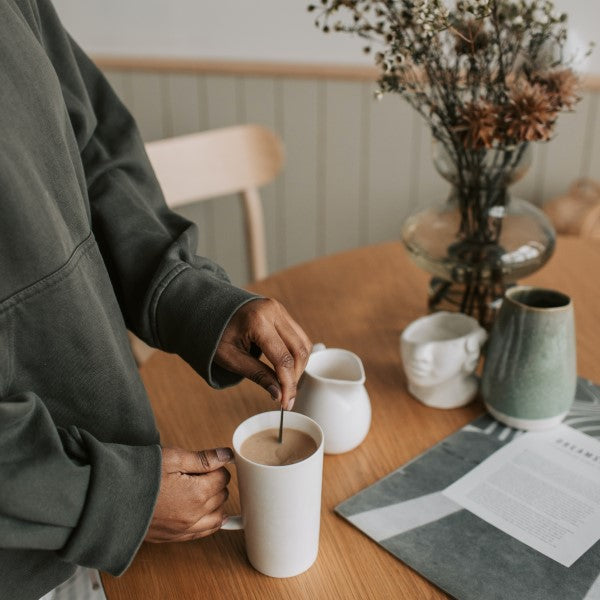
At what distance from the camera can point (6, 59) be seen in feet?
2.22

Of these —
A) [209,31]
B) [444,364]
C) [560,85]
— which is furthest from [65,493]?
[209,31]

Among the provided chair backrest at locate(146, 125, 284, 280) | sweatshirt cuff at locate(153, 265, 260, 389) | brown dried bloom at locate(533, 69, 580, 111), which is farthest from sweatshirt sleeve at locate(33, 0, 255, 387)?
chair backrest at locate(146, 125, 284, 280)

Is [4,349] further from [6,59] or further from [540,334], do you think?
[540,334]

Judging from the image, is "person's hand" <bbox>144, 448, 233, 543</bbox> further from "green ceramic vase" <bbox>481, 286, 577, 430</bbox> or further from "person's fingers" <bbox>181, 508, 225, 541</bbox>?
"green ceramic vase" <bbox>481, 286, 577, 430</bbox>

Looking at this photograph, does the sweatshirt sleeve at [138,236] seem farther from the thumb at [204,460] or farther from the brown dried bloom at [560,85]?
the brown dried bloom at [560,85]

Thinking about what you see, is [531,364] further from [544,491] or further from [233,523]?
[233,523]

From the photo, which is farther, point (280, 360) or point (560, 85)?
point (560, 85)

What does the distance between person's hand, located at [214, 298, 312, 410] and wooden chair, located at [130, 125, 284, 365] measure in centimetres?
87

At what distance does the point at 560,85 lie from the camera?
94 cm

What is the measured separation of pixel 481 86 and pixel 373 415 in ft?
1.54

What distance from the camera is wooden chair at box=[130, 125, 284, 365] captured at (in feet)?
5.32

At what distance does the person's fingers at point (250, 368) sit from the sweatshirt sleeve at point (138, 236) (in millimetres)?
26

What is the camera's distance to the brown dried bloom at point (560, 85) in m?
0.94

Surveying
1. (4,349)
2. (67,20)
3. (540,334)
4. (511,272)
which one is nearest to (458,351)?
(540,334)
